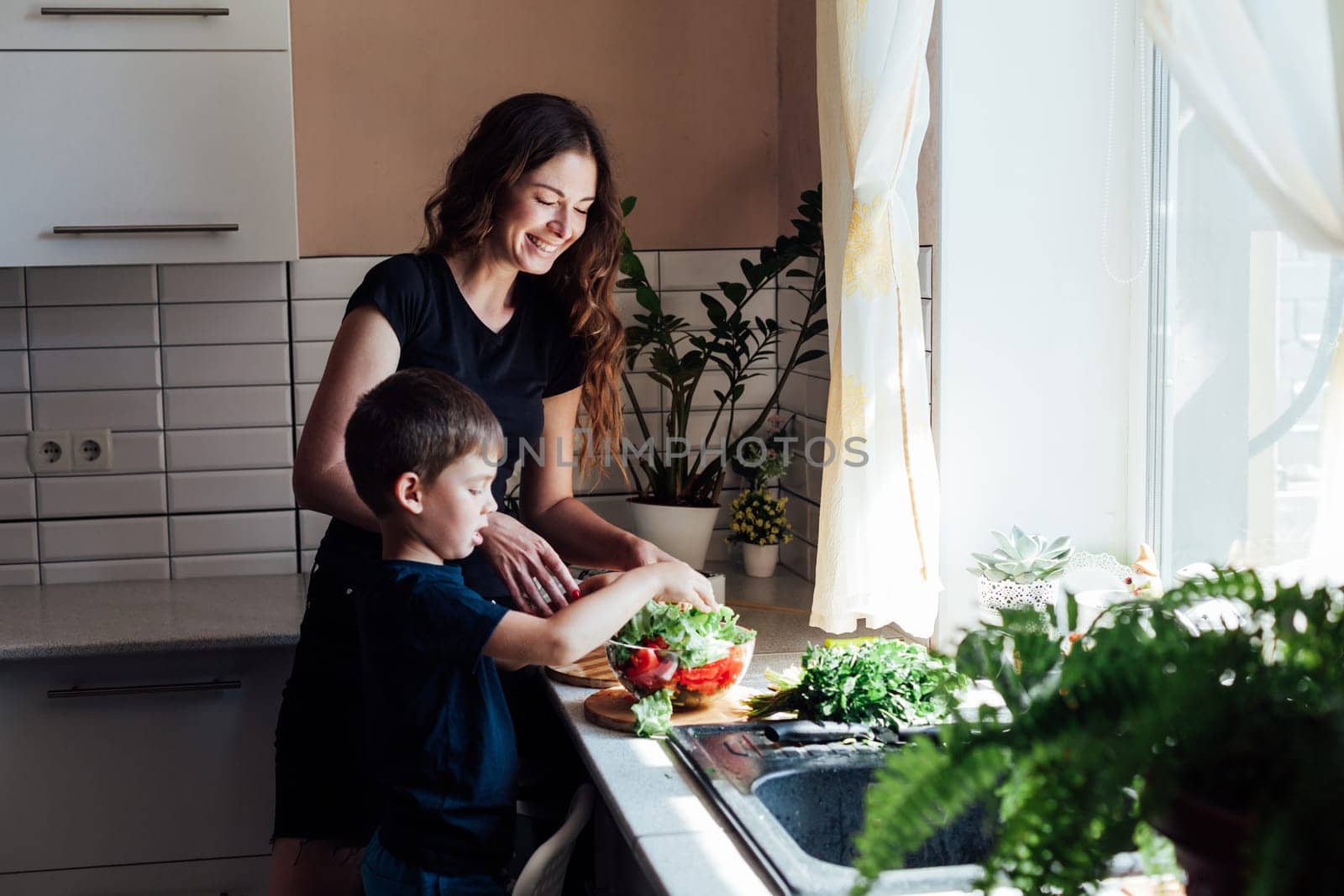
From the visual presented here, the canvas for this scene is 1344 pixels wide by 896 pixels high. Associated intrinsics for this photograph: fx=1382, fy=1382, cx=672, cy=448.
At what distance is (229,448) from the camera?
9.30 feet

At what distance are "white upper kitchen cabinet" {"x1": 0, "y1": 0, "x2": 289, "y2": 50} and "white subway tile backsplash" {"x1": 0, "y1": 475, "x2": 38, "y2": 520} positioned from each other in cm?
88

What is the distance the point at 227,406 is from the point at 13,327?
441 millimetres

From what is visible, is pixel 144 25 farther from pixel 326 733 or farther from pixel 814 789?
pixel 814 789

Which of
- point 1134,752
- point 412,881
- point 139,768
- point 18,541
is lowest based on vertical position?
point 139,768

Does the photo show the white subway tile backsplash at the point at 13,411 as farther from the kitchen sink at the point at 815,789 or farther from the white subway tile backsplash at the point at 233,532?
the kitchen sink at the point at 815,789

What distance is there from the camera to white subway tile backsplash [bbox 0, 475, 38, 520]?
2786mm

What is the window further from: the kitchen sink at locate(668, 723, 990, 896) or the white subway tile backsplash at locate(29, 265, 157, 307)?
the white subway tile backsplash at locate(29, 265, 157, 307)

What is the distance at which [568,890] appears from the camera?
7.15 ft

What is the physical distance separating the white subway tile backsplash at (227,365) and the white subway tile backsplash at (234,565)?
360mm

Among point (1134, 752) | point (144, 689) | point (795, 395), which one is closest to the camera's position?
point (1134, 752)

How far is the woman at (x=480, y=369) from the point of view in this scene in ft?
6.21

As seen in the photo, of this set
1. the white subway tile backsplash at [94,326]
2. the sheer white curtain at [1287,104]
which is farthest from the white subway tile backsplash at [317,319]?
the sheer white curtain at [1287,104]

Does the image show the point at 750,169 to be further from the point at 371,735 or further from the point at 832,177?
the point at 371,735

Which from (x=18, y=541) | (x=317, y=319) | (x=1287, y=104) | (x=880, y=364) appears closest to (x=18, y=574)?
(x=18, y=541)
